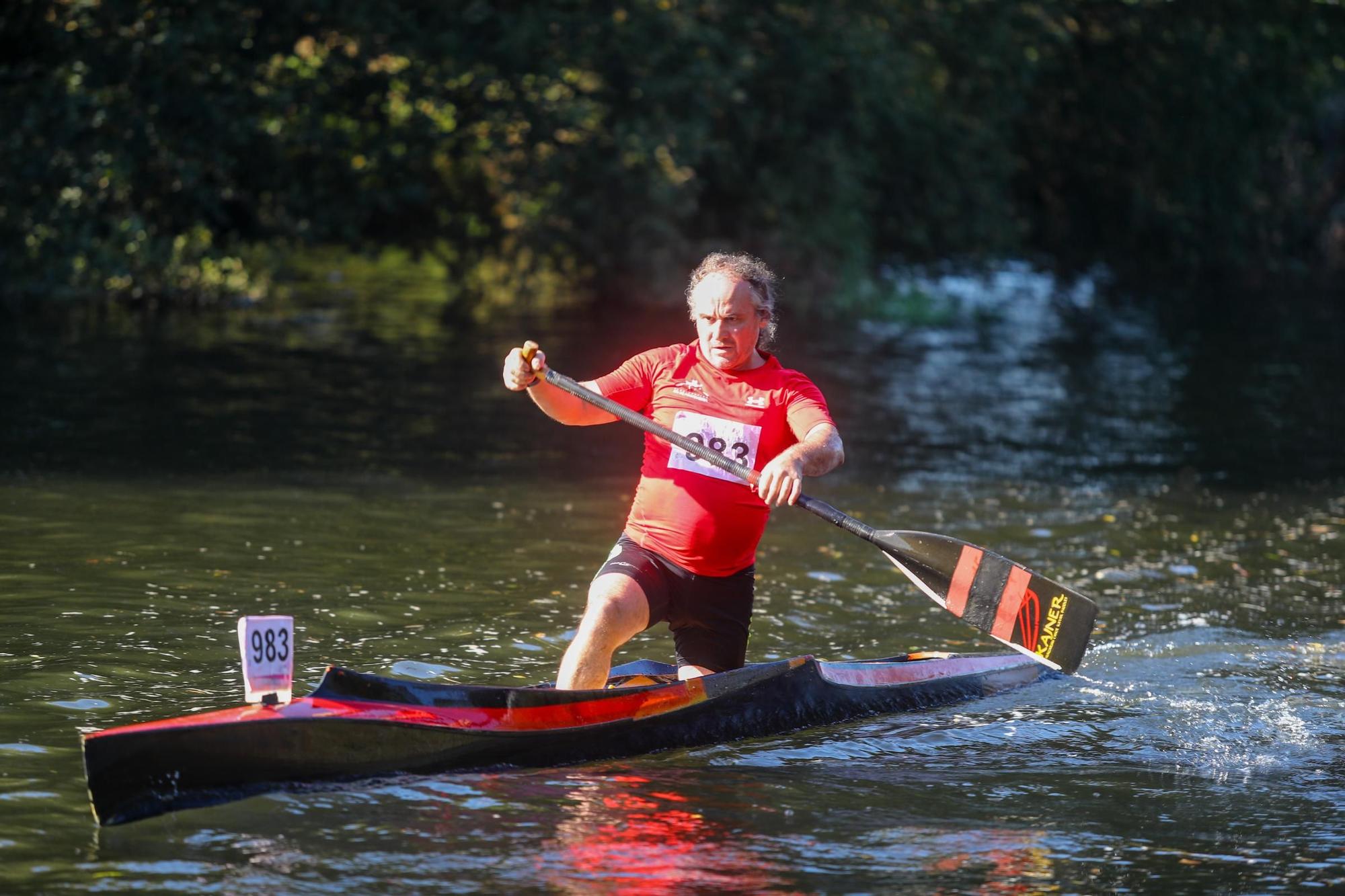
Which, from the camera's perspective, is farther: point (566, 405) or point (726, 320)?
point (566, 405)

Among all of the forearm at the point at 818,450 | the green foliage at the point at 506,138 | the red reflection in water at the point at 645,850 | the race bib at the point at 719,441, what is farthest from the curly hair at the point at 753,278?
the green foliage at the point at 506,138

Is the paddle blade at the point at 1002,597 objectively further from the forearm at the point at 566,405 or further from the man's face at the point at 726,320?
the forearm at the point at 566,405

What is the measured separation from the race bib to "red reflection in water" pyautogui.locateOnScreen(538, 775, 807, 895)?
1.12 m

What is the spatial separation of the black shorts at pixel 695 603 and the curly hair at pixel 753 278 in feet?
2.66

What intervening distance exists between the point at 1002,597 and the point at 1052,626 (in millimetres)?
206

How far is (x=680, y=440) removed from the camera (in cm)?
559

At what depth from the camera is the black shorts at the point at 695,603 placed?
18.6 feet

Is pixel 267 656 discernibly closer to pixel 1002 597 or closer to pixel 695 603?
pixel 695 603

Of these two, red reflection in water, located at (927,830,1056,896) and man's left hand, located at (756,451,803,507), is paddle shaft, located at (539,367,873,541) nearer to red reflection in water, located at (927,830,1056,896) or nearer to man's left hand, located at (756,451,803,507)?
man's left hand, located at (756,451,803,507)

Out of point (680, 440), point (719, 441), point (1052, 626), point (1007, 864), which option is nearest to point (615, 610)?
point (680, 440)

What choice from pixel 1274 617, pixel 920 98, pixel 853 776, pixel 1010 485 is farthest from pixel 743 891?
pixel 920 98

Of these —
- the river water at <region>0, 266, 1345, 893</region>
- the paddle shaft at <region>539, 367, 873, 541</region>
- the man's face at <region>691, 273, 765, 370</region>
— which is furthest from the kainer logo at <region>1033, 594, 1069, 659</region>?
the man's face at <region>691, 273, 765, 370</region>

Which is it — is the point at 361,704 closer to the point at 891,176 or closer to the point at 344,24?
the point at 344,24

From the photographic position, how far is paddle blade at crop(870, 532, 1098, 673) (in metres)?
6.29
